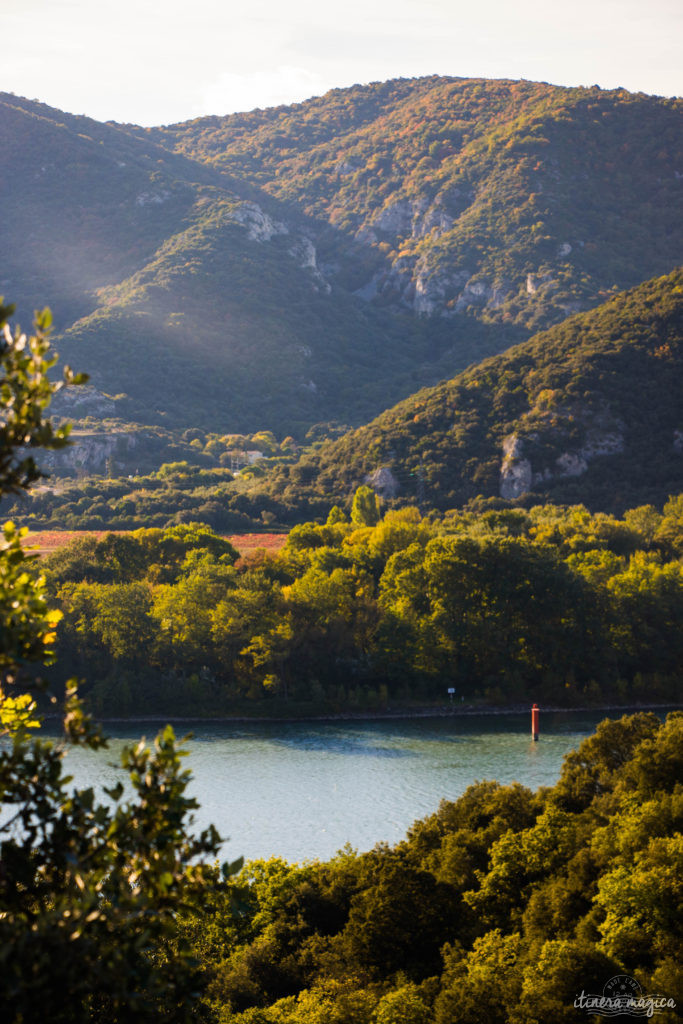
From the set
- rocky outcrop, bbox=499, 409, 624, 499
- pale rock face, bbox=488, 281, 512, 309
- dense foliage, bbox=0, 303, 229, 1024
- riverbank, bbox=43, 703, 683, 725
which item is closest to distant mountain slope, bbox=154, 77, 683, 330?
pale rock face, bbox=488, 281, 512, 309

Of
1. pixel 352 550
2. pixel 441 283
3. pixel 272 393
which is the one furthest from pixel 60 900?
pixel 441 283

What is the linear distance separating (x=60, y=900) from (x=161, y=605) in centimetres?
4271

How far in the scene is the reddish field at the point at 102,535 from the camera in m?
65.9

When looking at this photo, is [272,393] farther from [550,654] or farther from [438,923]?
[438,923]

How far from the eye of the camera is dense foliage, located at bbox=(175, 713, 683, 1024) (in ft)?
47.8

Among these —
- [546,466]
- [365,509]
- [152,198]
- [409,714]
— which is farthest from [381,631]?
[152,198]

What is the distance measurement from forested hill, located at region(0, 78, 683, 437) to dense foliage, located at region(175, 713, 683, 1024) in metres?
112

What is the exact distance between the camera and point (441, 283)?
587 feet

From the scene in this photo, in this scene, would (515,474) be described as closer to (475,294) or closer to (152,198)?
(475,294)

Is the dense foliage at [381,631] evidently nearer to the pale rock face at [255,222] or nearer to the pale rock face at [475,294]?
the pale rock face at [475,294]

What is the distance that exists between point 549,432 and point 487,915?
65949 millimetres

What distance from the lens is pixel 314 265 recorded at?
189 meters

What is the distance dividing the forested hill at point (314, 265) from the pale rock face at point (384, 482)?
5475 centimetres

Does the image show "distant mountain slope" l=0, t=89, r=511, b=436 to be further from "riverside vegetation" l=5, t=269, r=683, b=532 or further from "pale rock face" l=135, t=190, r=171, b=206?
"riverside vegetation" l=5, t=269, r=683, b=532
